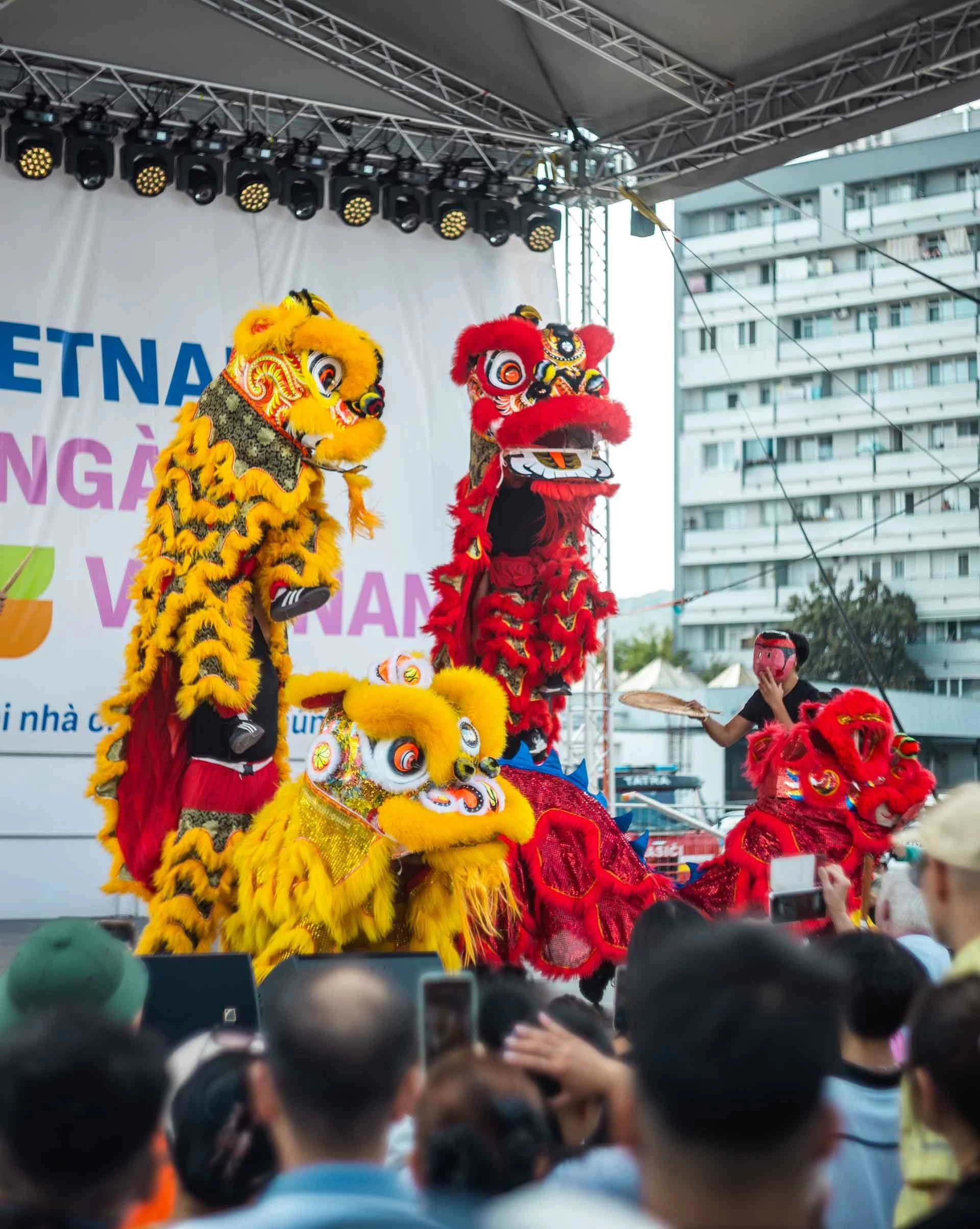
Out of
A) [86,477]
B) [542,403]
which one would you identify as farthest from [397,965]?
[86,477]

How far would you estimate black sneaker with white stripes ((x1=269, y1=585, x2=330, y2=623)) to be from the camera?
3.62 metres

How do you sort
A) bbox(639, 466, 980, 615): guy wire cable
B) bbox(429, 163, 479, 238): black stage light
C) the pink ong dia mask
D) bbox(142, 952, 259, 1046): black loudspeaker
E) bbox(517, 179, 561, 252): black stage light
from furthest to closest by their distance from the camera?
bbox(639, 466, 980, 615): guy wire cable → bbox(517, 179, 561, 252): black stage light → bbox(429, 163, 479, 238): black stage light → the pink ong dia mask → bbox(142, 952, 259, 1046): black loudspeaker

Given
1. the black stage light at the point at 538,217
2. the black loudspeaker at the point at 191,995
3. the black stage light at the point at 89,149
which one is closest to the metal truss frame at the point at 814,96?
the black stage light at the point at 538,217

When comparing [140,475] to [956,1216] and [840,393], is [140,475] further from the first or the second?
[840,393]

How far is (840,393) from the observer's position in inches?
1153

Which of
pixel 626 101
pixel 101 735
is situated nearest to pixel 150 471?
pixel 101 735

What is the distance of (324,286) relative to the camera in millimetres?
6469

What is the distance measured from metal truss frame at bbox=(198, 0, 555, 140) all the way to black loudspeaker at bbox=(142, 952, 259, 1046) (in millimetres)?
4340

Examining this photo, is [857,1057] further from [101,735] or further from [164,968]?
[101,735]

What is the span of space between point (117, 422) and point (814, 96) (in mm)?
3144

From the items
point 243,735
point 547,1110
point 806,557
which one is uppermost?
point 806,557

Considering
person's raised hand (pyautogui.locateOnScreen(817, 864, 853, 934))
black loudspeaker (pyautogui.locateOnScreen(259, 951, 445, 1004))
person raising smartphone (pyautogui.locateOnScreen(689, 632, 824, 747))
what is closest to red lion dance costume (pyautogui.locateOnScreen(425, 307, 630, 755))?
person raising smartphone (pyautogui.locateOnScreen(689, 632, 824, 747))

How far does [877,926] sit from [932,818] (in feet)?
3.68

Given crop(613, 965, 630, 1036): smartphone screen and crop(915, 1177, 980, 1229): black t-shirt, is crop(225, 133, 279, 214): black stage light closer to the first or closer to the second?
crop(613, 965, 630, 1036): smartphone screen
